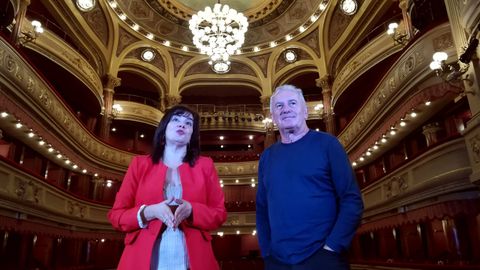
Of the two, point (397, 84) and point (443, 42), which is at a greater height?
point (443, 42)

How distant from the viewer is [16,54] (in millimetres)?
9242

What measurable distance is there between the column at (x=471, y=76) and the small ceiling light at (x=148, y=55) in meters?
16.3

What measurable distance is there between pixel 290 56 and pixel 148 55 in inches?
320

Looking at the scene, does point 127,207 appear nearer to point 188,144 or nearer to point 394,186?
point 188,144

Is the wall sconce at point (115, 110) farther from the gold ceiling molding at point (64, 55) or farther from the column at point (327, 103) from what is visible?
the column at point (327, 103)

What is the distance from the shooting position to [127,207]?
184 centimetres

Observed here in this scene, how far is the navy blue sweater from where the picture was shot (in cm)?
164

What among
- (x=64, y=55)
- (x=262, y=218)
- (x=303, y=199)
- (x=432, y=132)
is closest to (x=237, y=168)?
(x=64, y=55)

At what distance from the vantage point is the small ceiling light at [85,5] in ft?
52.2

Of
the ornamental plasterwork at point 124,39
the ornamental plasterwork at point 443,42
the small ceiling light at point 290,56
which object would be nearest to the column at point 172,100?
the ornamental plasterwork at point 124,39

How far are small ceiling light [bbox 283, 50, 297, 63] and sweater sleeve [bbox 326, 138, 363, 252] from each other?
64.9 feet

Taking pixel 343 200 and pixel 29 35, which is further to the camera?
pixel 29 35

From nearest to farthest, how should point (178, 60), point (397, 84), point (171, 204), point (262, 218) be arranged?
point (171, 204) → point (262, 218) → point (397, 84) → point (178, 60)

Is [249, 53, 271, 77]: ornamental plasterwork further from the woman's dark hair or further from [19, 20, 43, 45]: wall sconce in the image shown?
the woman's dark hair
